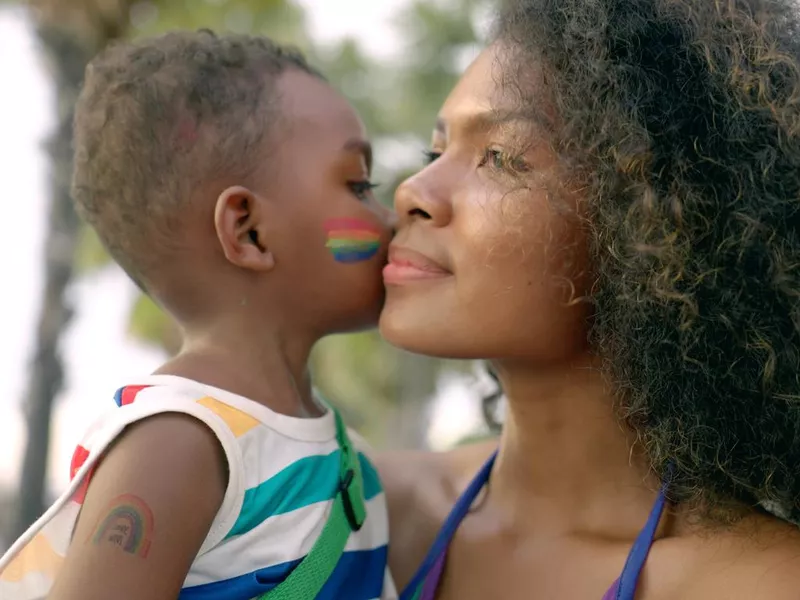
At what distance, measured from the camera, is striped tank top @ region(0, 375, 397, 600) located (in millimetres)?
1642

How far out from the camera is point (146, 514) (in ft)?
4.92

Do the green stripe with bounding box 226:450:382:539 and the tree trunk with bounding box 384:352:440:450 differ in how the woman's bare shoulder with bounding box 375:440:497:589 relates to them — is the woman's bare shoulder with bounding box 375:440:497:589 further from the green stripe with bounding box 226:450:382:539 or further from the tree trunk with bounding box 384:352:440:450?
the tree trunk with bounding box 384:352:440:450

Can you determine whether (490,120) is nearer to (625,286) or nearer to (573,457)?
(625,286)

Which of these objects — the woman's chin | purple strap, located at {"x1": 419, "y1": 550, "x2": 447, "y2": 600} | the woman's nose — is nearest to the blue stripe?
purple strap, located at {"x1": 419, "y1": 550, "x2": 447, "y2": 600}

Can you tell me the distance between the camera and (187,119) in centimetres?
201

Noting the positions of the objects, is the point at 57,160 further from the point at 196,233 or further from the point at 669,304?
the point at 669,304

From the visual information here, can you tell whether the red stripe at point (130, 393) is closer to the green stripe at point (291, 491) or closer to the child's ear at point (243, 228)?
the green stripe at point (291, 491)

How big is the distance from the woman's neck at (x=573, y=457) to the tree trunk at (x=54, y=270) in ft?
12.3

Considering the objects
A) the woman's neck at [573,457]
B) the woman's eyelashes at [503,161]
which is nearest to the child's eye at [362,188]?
the woman's eyelashes at [503,161]

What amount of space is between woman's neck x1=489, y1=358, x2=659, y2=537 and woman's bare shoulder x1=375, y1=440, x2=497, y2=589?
0.24 metres

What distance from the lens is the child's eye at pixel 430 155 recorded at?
2205mm

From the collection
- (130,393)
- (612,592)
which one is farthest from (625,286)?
(130,393)

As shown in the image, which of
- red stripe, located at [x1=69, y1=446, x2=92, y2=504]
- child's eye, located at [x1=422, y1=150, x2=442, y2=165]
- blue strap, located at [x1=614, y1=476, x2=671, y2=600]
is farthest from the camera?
child's eye, located at [x1=422, y1=150, x2=442, y2=165]

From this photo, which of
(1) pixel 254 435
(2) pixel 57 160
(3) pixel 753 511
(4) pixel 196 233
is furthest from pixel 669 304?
(2) pixel 57 160
